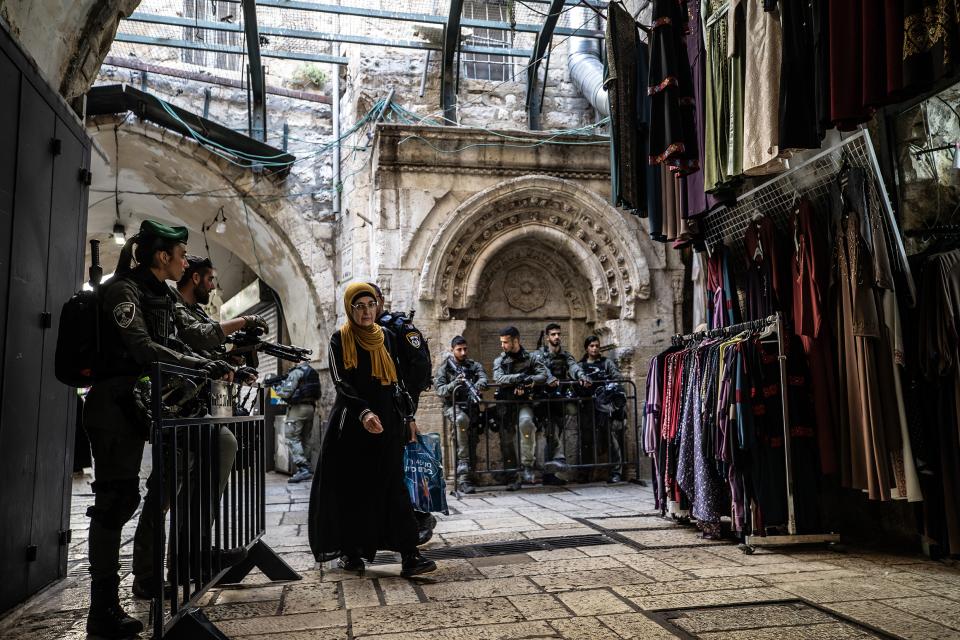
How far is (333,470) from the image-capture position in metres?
4.15

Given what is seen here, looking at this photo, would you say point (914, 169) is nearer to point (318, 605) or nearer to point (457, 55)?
point (318, 605)

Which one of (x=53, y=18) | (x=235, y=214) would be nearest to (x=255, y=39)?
(x=235, y=214)

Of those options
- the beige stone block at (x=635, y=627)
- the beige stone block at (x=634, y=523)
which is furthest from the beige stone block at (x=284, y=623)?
the beige stone block at (x=634, y=523)

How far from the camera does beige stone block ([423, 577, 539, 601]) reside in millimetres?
3574

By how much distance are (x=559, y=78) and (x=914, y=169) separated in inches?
271

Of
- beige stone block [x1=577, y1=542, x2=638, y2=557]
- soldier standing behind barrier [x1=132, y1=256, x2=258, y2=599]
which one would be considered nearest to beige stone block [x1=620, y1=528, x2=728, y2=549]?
beige stone block [x1=577, y1=542, x2=638, y2=557]

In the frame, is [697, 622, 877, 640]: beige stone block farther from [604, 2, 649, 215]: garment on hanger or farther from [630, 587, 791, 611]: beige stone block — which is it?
[604, 2, 649, 215]: garment on hanger

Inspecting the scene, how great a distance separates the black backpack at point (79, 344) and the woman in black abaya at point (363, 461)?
1.38 m

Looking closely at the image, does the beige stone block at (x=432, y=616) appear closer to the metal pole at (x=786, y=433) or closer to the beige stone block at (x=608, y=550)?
the beige stone block at (x=608, y=550)

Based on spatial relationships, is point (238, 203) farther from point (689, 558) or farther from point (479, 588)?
point (689, 558)

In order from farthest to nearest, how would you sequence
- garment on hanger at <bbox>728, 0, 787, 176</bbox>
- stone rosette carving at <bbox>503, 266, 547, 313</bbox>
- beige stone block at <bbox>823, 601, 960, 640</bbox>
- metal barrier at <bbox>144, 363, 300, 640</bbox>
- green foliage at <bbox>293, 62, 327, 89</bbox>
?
green foliage at <bbox>293, 62, 327, 89</bbox>
stone rosette carving at <bbox>503, 266, 547, 313</bbox>
garment on hanger at <bbox>728, 0, 787, 176</bbox>
beige stone block at <bbox>823, 601, 960, 640</bbox>
metal barrier at <bbox>144, 363, 300, 640</bbox>

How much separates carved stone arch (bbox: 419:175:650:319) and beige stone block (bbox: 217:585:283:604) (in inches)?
224

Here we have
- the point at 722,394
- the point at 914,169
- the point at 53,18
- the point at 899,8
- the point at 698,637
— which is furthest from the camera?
the point at 722,394

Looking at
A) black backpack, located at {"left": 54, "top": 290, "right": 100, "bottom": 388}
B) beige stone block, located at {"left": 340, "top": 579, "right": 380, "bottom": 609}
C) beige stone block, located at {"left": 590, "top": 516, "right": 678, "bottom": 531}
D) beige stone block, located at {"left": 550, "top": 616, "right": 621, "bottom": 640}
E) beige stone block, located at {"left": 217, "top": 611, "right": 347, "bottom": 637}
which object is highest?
black backpack, located at {"left": 54, "top": 290, "right": 100, "bottom": 388}
